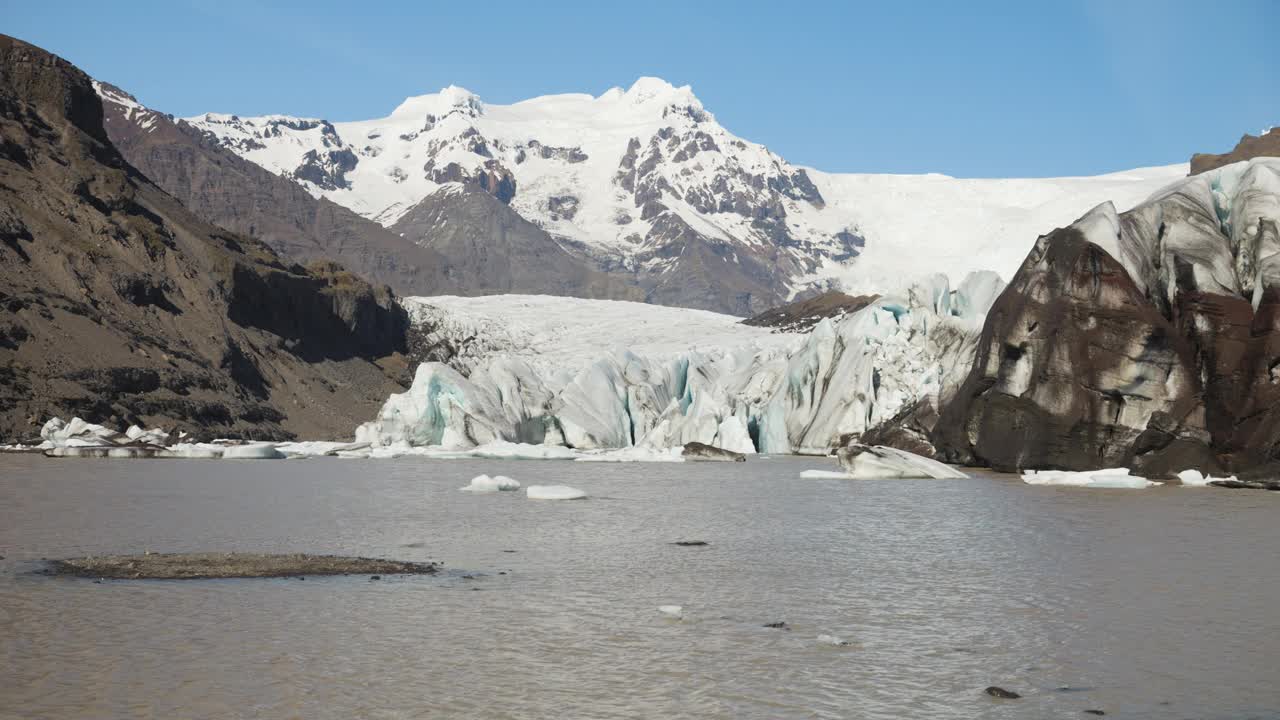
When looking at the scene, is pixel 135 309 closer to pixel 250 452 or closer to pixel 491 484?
pixel 250 452

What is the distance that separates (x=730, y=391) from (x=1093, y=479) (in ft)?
91.1

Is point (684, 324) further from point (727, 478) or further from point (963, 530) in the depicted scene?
point (963, 530)

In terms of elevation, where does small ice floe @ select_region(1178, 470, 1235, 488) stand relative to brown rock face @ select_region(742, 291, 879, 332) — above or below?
below

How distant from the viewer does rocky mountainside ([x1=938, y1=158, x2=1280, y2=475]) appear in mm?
33750

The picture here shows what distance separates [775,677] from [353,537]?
36.6 feet

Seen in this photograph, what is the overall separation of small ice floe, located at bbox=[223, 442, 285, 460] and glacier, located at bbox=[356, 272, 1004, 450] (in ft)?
18.3

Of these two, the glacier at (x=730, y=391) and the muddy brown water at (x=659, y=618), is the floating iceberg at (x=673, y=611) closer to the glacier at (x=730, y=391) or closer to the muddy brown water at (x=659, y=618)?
the muddy brown water at (x=659, y=618)

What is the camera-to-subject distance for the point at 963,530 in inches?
796

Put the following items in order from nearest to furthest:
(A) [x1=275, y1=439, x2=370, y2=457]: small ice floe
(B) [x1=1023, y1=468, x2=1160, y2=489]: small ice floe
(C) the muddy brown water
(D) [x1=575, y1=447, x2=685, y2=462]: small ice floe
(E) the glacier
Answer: (C) the muddy brown water → (B) [x1=1023, y1=468, x2=1160, y2=489]: small ice floe → (D) [x1=575, y1=447, x2=685, y2=462]: small ice floe → (E) the glacier → (A) [x1=275, y1=439, x2=370, y2=457]: small ice floe

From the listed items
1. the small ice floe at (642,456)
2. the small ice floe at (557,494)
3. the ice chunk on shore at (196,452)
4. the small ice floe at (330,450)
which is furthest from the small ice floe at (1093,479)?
the ice chunk on shore at (196,452)

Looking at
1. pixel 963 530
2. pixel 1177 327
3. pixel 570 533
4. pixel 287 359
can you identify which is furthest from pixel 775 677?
pixel 287 359

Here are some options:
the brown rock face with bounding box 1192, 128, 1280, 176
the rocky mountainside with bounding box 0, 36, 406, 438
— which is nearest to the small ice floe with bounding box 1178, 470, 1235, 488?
the rocky mountainside with bounding box 0, 36, 406, 438

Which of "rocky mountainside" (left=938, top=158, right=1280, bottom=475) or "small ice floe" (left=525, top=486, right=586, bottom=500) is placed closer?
"small ice floe" (left=525, top=486, right=586, bottom=500)

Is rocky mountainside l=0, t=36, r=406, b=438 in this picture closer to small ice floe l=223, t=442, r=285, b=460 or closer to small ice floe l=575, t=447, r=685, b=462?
small ice floe l=223, t=442, r=285, b=460
